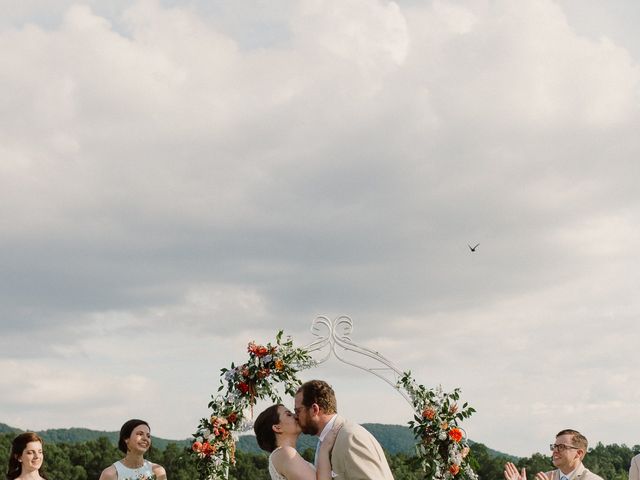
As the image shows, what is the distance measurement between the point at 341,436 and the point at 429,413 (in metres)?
7.23

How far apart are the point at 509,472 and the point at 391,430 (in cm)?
11118

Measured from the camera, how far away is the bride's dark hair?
22.3ft

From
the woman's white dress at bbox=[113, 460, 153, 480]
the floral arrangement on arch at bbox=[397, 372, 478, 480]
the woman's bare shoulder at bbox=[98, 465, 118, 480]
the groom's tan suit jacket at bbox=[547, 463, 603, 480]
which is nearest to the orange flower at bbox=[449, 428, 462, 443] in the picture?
the floral arrangement on arch at bbox=[397, 372, 478, 480]

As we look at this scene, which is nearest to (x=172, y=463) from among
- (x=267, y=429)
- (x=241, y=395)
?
Result: (x=241, y=395)

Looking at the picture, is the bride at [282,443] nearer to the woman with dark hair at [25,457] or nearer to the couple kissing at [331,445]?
the couple kissing at [331,445]

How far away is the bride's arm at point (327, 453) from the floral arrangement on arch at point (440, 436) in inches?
273

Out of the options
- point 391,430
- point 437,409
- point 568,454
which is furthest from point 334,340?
point 391,430

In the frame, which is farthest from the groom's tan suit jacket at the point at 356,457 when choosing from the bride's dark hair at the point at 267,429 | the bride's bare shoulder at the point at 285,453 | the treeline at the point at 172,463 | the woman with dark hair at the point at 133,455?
the treeline at the point at 172,463

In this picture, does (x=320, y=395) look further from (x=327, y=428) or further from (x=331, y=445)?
(x=331, y=445)

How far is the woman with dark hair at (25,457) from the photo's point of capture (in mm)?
9344

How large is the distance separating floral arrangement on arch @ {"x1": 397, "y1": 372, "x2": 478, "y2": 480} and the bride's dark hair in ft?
20.7

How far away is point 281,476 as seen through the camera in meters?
6.69

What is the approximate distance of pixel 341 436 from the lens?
5.91m

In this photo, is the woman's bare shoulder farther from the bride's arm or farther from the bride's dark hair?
the bride's arm
